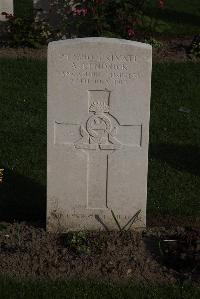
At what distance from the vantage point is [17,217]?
660 centimetres

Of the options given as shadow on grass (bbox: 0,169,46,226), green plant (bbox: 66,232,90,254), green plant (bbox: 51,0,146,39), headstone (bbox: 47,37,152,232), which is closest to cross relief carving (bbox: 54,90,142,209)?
headstone (bbox: 47,37,152,232)

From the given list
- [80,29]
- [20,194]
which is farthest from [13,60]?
[20,194]

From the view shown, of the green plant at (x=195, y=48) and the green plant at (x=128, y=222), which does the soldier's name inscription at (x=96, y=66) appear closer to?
the green plant at (x=128, y=222)

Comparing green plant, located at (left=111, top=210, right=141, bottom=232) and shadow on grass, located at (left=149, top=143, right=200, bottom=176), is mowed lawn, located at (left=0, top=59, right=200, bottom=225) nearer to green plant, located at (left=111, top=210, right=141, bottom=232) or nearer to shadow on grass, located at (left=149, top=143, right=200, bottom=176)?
shadow on grass, located at (left=149, top=143, right=200, bottom=176)

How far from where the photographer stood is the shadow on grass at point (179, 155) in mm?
7785

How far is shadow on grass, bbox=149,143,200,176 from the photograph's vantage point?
779 cm

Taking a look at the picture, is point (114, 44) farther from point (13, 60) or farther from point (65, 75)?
point (13, 60)

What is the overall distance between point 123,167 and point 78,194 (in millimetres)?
435

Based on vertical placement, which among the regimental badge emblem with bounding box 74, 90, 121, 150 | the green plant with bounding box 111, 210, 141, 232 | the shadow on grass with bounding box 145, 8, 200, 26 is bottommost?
the green plant with bounding box 111, 210, 141, 232

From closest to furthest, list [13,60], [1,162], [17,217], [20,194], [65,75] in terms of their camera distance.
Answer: [65,75] → [17,217] → [20,194] → [1,162] → [13,60]

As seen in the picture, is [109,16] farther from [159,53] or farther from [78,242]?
[78,242]

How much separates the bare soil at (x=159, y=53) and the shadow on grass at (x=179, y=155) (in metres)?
3.04

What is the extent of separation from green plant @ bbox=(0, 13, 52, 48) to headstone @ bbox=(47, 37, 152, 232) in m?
5.75

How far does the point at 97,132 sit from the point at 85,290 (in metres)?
1.28
